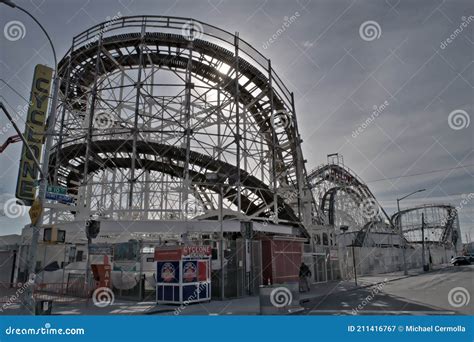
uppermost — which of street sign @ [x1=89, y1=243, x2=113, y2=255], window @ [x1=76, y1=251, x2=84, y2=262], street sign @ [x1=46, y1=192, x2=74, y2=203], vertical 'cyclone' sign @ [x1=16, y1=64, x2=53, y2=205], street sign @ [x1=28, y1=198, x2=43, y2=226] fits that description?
vertical 'cyclone' sign @ [x1=16, y1=64, x2=53, y2=205]

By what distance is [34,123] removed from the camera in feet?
58.2

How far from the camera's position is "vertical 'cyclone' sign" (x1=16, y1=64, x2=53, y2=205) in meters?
17.6

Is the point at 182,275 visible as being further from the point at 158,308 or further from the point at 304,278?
the point at 304,278

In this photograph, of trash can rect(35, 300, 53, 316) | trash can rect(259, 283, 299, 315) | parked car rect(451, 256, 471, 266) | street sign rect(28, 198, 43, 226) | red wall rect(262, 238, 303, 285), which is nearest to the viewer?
trash can rect(35, 300, 53, 316)

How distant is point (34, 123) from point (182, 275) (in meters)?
10.4

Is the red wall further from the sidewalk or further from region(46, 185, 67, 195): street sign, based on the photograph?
region(46, 185, 67, 195): street sign

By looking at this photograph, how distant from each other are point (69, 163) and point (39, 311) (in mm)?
17018

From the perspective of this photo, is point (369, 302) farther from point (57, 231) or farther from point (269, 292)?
point (57, 231)

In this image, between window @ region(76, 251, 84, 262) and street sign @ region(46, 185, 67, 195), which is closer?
street sign @ region(46, 185, 67, 195)

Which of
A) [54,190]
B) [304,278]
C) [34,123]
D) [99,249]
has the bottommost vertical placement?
[304,278]

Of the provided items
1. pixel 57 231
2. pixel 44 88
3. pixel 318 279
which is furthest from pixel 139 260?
pixel 318 279

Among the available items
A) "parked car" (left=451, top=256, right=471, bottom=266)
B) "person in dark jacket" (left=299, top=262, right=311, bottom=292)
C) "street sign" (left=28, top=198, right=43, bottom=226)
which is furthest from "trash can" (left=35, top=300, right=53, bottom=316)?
"parked car" (left=451, top=256, right=471, bottom=266)

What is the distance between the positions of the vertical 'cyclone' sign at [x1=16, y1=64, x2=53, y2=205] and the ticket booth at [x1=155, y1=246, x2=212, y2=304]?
7.65 m

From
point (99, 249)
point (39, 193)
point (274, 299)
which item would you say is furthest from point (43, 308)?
point (274, 299)
